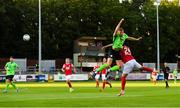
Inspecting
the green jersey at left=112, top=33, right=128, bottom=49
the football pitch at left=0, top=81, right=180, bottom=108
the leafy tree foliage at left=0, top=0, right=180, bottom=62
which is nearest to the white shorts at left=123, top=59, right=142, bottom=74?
the green jersey at left=112, top=33, right=128, bottom=49

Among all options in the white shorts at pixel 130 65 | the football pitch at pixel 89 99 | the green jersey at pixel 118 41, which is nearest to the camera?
the football pitch at pixel 89 99

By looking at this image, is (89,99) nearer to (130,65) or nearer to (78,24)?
(130,65)

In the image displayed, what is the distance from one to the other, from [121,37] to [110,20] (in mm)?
79294

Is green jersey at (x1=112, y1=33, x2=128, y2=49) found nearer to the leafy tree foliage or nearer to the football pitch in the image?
the football pitch

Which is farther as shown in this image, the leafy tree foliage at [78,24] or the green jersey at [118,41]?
the leafy tree foliage at [78,24]

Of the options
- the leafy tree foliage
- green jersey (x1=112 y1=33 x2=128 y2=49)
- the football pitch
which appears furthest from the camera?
the leafy tree foliage

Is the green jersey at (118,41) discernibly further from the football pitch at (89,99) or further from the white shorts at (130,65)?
the football pitch at (89,99)

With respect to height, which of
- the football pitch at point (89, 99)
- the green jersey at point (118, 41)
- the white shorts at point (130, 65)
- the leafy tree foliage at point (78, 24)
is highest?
the leafy tree foliage at point (78, 24)

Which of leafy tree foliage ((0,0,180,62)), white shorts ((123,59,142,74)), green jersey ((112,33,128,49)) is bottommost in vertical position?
white shorts ((123,59,142,74))

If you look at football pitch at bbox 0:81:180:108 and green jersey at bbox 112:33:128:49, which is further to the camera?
green jersey at bbox 112:33:128:49

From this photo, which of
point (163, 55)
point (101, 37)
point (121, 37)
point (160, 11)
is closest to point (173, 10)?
point (160, 11)

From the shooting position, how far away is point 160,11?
4237 inches

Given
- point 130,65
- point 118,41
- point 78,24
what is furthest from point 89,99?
point 78,24

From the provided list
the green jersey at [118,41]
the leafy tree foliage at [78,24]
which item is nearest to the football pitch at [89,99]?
the green jersey at [118,41]
